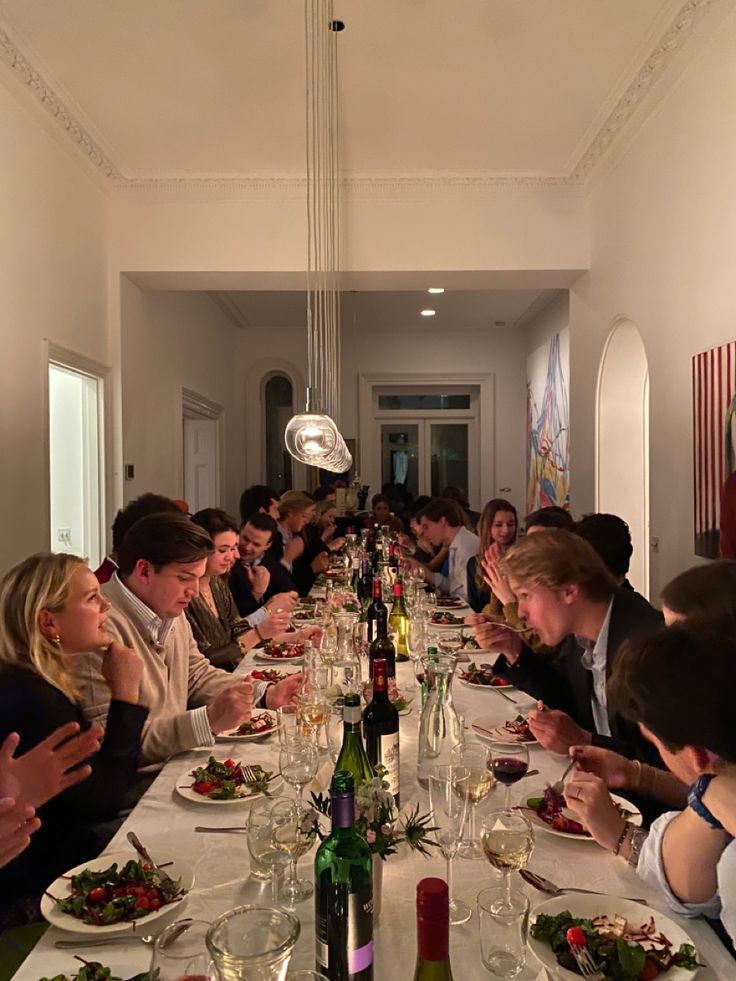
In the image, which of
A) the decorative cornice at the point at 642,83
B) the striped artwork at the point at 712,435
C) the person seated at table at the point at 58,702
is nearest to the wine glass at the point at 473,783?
the person seated at table at the point at 58,702

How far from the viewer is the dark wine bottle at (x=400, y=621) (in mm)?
3002

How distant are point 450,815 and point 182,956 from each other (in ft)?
1.96

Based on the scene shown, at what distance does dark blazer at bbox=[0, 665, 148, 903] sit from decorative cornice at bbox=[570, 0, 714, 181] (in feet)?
11.0

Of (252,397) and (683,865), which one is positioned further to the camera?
(252,397)

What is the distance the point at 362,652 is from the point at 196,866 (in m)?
1.22

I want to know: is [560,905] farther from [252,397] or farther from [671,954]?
[252,397]

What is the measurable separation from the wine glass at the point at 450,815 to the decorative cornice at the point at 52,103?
3509 millimetres

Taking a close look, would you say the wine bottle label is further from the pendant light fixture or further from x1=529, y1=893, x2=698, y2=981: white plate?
the pendant light fixture

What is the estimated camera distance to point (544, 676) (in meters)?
2.50

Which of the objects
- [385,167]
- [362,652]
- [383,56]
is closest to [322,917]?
[362,652]

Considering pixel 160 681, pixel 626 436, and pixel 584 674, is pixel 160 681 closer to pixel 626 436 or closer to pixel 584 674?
pixel 584 674

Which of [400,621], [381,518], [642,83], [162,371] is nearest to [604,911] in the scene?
[400,621]

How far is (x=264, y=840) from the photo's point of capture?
3.99 feet

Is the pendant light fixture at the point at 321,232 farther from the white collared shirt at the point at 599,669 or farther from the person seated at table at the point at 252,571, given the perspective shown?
the white collared shirt at the point at 599,669
